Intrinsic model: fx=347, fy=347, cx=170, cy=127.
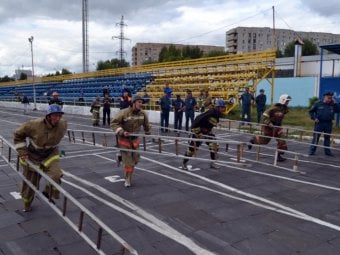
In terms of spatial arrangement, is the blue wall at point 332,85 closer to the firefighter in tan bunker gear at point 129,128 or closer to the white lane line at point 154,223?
the firefighter in tan bunker gear at point 129,128

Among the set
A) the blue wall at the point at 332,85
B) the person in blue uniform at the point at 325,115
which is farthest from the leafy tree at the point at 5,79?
the person in blue uniform at the point at 325,115

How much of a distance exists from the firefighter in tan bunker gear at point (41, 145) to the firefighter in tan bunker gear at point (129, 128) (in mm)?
1452

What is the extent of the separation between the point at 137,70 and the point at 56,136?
27158 mm

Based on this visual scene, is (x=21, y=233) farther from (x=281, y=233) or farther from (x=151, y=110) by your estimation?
(x=151, y=110)

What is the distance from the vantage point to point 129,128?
670 cm

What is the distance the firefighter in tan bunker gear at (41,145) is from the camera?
16.4ft

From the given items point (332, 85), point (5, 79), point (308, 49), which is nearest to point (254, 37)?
point (308, 49)

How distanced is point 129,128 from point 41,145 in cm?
194

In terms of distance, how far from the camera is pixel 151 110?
20547 millimetres

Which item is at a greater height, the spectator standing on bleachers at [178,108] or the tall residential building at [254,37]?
the tall residential building at [254,37]

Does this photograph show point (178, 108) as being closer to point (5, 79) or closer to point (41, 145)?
point (41, 145)

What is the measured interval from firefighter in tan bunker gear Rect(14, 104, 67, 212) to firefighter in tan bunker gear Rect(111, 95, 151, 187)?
1.45 m

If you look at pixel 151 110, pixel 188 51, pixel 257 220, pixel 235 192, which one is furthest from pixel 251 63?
pixel 188 51

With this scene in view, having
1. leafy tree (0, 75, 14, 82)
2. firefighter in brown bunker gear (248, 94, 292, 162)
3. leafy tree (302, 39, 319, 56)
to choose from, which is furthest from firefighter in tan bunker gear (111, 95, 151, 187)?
leafy tree (0, 75, 14, 82)
